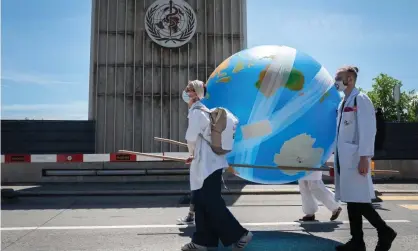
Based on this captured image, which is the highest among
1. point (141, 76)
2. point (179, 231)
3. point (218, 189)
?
point (141, 76)

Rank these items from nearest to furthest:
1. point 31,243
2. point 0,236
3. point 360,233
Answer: point 360,233
point 31,243
point 0,236

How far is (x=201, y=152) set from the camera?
4.09 m

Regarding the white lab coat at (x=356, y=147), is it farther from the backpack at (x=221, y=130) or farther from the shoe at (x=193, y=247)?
the shoe at (x=193, y=247)

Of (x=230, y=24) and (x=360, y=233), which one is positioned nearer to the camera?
(x=360, y=233)

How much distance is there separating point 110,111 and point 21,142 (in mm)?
3068

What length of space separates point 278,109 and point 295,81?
39 cm

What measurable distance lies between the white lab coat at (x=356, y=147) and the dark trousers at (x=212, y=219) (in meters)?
1.19

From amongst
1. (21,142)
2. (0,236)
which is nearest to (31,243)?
(0,236)

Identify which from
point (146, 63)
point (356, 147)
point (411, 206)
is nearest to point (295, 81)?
point (356, 147)

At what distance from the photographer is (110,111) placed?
44.3 feet

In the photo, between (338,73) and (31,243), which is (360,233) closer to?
(338,73)

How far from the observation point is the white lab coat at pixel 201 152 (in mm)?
4051

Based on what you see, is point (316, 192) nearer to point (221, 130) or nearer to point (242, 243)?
point (242, 243)

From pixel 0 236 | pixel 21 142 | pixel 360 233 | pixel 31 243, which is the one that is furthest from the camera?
pixel 21 142
